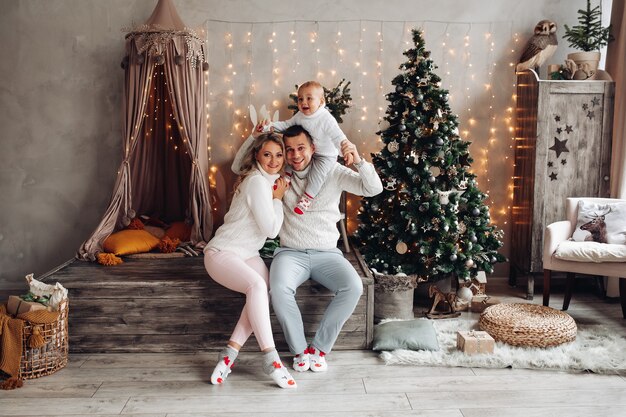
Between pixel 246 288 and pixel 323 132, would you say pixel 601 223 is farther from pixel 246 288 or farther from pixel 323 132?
pixel 246 288

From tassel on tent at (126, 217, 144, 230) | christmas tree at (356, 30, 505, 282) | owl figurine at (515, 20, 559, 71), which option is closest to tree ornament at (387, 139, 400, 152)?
christmas tree at (356, 30, 505, 282)

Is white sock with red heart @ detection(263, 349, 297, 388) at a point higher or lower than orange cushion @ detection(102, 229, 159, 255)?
lower

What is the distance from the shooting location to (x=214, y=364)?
3189 millimetres

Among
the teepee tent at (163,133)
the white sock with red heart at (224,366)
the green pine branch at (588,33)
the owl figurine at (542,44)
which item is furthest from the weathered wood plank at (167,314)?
the green pine branch at (588,33)

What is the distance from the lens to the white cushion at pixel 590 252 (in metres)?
3.76

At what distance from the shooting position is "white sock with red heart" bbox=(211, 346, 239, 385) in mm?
2928

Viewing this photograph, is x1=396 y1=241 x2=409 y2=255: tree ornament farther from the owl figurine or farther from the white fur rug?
the owl figurine

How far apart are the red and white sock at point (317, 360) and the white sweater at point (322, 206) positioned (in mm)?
607

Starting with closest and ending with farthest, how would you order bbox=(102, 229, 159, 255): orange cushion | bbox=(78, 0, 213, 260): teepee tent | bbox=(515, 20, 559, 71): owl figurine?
bbox=(102, 229, 159, 255): orange cushion, bbox=(78, 0, 213, 260): teepee tent, bbox=(515, 20, 559, 71): owl figurine

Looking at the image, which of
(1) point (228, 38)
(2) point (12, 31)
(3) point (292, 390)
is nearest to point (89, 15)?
(2) point (12, 31)

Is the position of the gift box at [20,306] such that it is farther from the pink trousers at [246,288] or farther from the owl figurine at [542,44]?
the owl figurine at [542,44]

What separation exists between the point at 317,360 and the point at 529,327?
1.26 meters

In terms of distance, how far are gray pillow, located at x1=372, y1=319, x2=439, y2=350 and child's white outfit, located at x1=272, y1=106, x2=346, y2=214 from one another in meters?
0.87

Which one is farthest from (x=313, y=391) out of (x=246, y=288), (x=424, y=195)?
(x=424, y=195)
